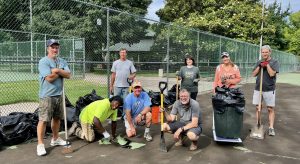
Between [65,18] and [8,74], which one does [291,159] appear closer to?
[65,18]

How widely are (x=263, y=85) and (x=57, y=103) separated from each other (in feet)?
13.7

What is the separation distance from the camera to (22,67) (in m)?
15.0

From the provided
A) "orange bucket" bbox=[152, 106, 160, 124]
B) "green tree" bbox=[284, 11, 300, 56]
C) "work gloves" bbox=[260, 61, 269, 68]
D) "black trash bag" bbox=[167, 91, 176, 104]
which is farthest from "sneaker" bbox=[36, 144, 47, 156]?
"green tree" bbox=[284, 11, 300, 56]

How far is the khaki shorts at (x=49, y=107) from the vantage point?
18.4ft

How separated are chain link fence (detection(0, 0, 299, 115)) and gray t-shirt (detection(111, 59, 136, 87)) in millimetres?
720

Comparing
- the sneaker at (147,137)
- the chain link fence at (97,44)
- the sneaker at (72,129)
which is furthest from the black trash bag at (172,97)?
the sneaker at (72,129)

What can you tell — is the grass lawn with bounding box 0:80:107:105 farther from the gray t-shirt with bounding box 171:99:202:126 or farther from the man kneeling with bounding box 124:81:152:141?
the gray t-shirt with bounding box 171:99:202:126

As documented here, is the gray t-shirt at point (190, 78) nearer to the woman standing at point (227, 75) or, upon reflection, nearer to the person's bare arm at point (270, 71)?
the woman standing at point (227, 75)

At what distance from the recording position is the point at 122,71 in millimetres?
8117

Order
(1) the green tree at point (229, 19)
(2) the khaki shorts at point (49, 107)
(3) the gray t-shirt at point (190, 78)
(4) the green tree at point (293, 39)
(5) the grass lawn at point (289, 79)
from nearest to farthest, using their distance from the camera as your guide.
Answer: (2) the khaki shorts at point (49, 107)
(3) the gray t-shirt at point (190, 78)
(5) the grass lawn at point (289, 79)
(1) the green tree at point (229, 19)
(4) the green tree at point (293, 39)

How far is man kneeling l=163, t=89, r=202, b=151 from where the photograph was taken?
597 centimetres

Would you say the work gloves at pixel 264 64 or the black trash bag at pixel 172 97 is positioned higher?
the work gloves at pixel 264 64

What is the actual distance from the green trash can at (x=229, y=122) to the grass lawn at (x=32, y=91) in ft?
17.0

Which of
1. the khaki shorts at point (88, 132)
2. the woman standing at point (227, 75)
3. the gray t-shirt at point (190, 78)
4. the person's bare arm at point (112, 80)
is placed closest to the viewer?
the khaki shorts at point (88, 132)
